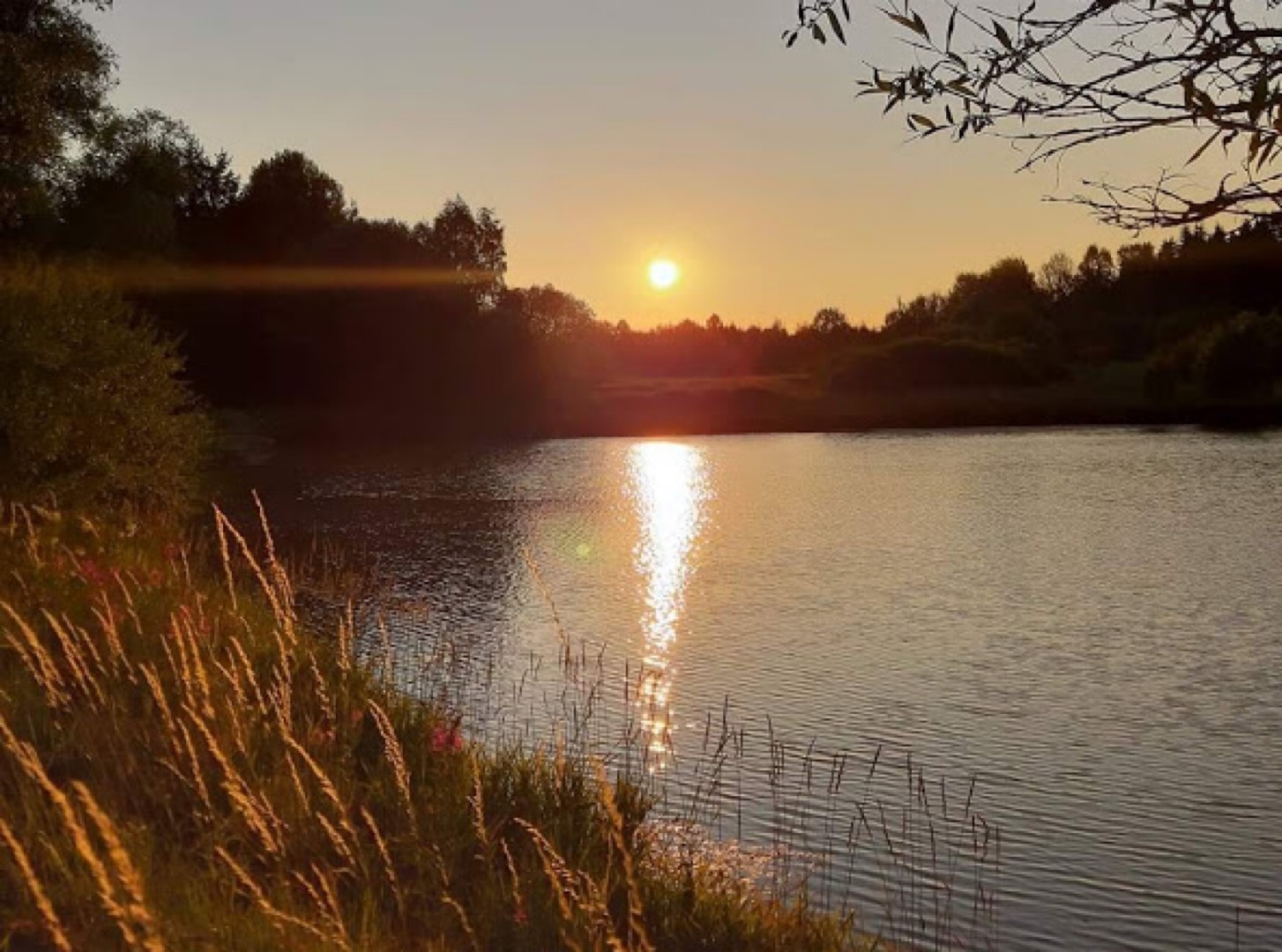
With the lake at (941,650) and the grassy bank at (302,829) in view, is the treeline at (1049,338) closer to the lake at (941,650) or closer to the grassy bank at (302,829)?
the lake at (941,650)

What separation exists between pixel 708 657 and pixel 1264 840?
353 inches

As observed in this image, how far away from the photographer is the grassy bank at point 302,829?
584cm

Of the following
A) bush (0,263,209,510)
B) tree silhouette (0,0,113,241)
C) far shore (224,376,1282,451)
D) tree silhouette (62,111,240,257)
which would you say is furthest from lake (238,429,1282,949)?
far shore (224,376,1282,451)

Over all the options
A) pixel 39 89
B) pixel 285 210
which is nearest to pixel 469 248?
pixel 285 210

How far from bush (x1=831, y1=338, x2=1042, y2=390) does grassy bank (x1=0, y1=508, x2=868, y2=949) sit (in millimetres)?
101050

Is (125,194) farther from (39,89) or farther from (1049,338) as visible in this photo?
(1049,338)

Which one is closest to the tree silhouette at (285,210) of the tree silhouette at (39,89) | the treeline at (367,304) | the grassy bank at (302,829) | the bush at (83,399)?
the treeline at (367,304)

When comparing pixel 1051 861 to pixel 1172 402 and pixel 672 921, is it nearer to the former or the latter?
pixel 672 921

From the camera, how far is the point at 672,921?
7.36 m

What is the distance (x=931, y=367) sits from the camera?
111 meters

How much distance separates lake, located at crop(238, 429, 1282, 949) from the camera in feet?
36.8

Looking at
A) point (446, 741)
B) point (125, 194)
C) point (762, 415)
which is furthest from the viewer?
point (762, 415)

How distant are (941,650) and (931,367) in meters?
93.6

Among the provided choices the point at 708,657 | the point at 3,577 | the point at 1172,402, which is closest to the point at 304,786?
the point at 3,577
